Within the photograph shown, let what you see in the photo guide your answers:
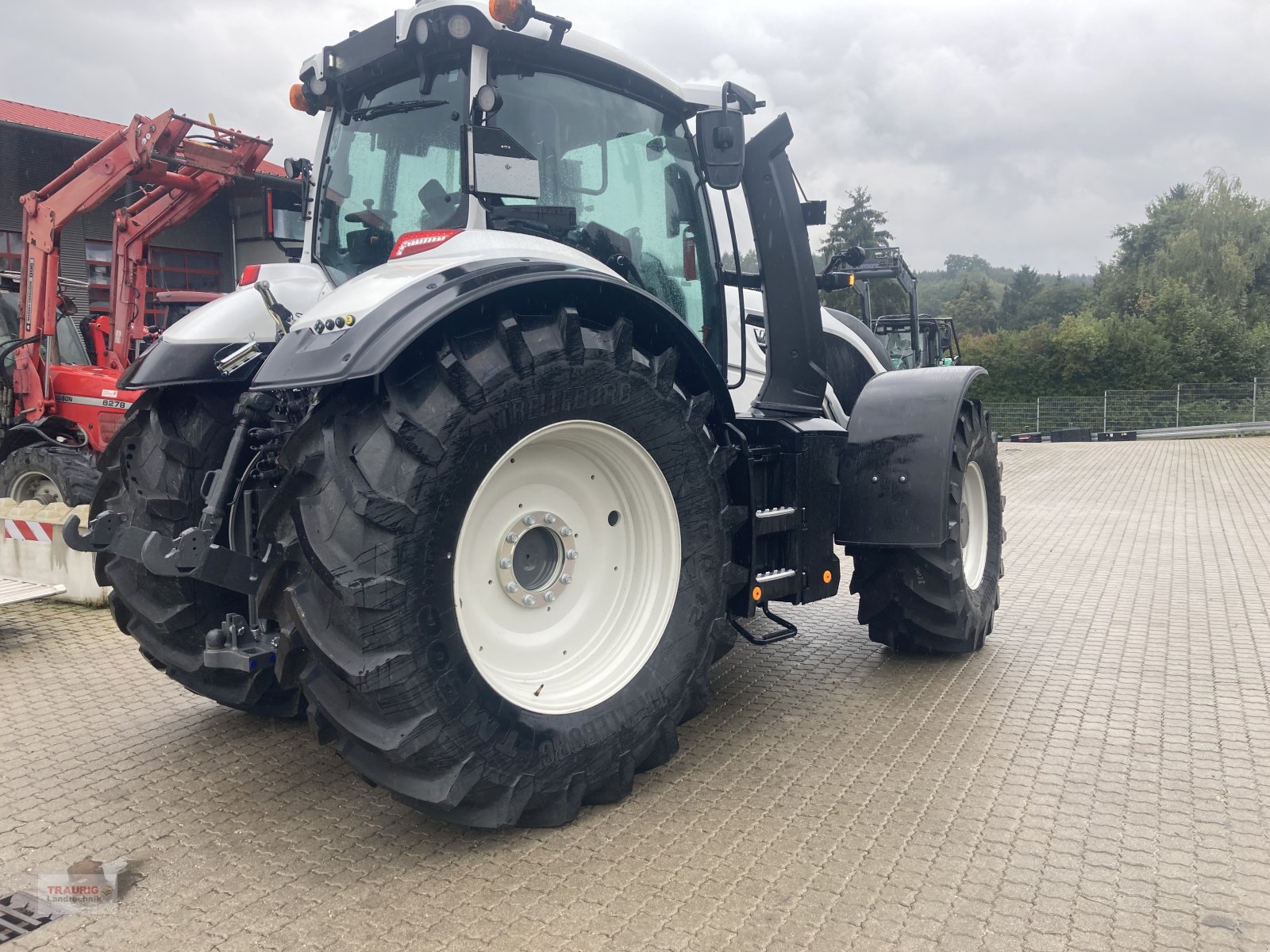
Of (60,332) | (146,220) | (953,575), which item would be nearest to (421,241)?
(953,575)

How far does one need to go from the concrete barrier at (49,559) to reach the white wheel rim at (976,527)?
5341 mm

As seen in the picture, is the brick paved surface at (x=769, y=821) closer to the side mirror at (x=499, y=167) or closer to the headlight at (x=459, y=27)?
the side mirror at (x=499, y=167)

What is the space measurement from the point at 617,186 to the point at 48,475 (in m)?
6.36

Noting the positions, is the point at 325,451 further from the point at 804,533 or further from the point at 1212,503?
the point at 1212,503

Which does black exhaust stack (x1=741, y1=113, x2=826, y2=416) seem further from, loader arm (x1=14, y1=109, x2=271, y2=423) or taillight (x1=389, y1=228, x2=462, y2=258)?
loader arm (x1=14, y1=109, x2=271, y2=423)

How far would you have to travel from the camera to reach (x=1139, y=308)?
164ft

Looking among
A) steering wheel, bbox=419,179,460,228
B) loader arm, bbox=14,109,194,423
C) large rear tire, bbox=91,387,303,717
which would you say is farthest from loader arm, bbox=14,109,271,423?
steering wheel, bbox=419,179,460,228

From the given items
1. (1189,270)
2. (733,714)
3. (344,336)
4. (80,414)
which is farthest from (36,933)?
(1189,270)

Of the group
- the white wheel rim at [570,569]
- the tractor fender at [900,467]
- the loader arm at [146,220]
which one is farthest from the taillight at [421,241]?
the loader arm at [146,220]

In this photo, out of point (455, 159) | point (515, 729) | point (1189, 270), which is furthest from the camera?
point (1189, 270)

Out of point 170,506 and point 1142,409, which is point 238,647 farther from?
point 1142,409

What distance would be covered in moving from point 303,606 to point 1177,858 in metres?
2.62

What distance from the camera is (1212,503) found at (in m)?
A: 12.0

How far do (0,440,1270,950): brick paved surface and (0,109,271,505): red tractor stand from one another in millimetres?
3470
